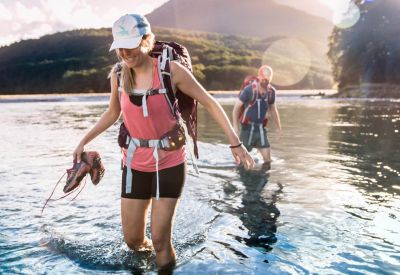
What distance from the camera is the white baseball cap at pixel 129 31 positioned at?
164 inches

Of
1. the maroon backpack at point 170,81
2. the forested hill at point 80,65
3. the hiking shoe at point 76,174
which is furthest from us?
the forested hill at point 80,65

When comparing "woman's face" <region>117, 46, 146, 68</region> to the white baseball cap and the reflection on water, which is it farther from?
the reflection on water

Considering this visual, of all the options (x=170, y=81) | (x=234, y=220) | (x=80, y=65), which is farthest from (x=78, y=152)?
(x=80, y=65)

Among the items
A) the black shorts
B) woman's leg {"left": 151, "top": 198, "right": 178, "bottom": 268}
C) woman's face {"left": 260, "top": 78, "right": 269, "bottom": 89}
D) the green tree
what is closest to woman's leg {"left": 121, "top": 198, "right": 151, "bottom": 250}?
the black shorts

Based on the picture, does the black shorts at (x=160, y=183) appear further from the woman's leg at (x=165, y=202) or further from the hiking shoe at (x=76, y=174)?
the hiking shoe at (x=76, y=174)

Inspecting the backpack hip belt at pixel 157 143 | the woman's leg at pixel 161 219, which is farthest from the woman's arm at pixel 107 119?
the woman's leg at pixel 161 219

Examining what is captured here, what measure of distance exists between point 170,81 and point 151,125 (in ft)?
1.57

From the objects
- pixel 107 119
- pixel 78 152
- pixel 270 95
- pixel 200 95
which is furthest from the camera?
pixel 270 95

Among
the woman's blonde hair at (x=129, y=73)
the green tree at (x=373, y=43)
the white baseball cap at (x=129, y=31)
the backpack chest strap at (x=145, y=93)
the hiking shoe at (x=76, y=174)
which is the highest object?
the green tree at (x=373, y=43)

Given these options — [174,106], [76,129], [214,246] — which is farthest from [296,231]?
[76,129]

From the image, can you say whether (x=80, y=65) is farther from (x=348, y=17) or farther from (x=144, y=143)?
(x=144, y=143)

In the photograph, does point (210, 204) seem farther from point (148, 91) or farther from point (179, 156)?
point (148, 91)

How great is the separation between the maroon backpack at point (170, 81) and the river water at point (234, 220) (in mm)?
1775

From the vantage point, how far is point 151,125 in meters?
4.61
